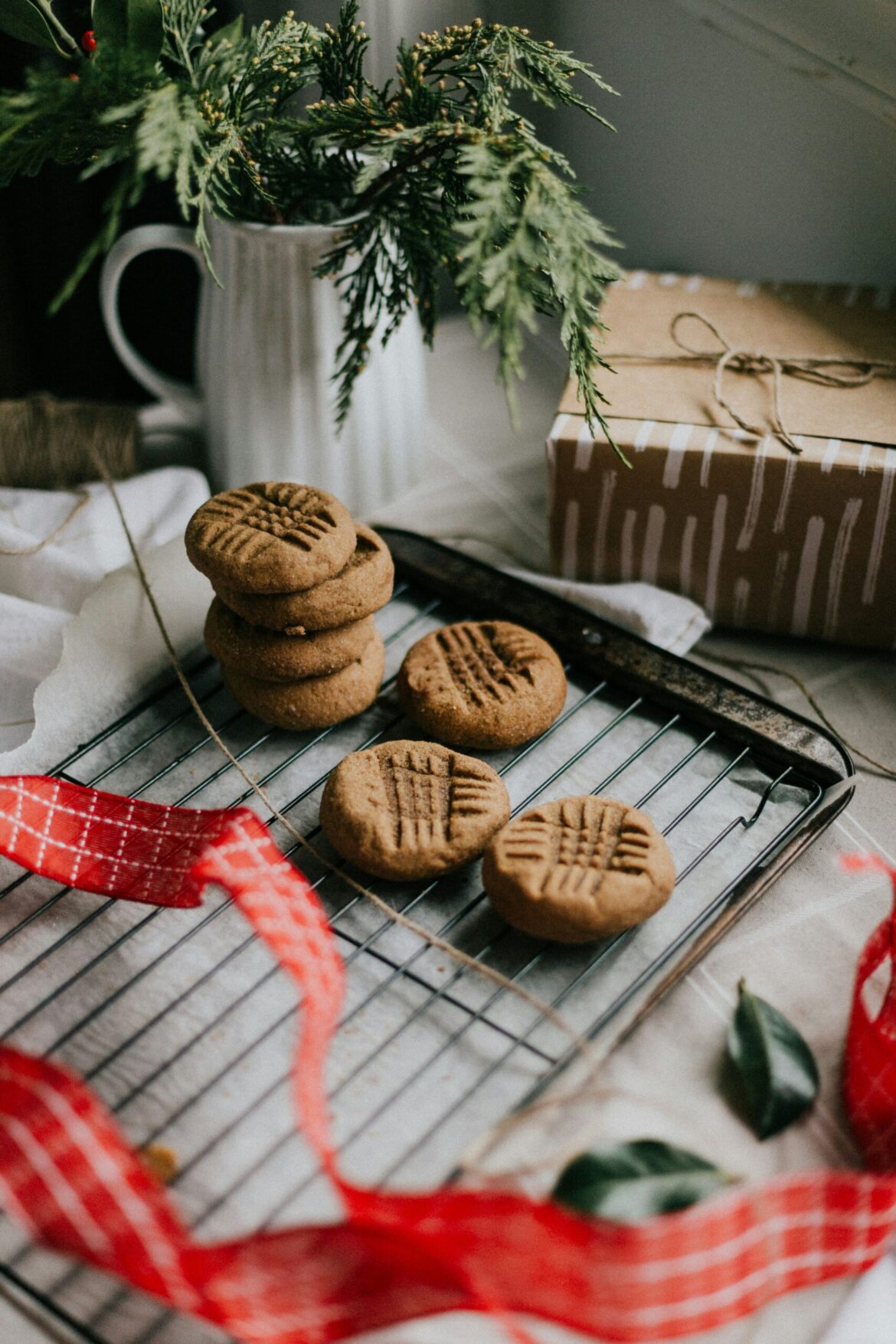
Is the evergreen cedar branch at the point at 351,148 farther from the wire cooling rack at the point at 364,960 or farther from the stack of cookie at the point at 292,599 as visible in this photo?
the wire cooling rack at the point at 364,960

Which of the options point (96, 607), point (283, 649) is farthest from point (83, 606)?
point (283, 649)

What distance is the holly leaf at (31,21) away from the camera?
1.03m

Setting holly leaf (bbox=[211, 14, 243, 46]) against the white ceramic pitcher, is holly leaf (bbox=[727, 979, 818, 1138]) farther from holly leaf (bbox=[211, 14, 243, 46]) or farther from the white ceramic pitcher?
holly leaf (bbox=[211, 14, 243, 46])

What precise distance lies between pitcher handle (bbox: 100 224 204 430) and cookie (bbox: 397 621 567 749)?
1.54 ft

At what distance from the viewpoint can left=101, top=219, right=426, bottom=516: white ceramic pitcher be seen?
1.21 metres

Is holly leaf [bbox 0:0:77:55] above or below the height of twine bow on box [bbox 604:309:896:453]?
above

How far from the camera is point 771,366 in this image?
49.1 inches

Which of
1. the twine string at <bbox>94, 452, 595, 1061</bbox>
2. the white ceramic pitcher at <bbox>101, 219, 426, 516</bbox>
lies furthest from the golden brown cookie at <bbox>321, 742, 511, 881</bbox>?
the white ceramic pitcher at <bbox>101, 219, 426, 516</bbox>

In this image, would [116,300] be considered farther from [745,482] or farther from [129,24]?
[745,482]

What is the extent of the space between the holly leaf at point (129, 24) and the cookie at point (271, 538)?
1.27 ft

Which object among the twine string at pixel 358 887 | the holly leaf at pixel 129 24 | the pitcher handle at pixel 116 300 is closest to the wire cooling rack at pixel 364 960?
the twine string at pixel 358 887

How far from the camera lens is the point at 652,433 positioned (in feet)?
3.86

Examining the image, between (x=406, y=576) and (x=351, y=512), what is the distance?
158 millimetres

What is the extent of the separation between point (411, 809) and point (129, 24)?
73 centimetres
